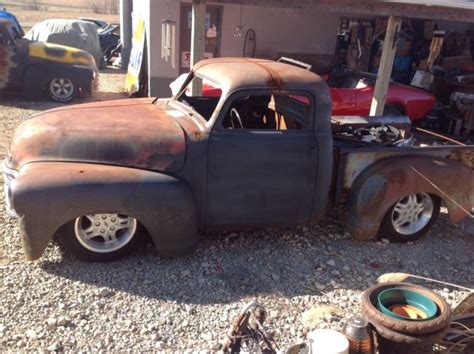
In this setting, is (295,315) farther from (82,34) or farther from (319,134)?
(82,34)

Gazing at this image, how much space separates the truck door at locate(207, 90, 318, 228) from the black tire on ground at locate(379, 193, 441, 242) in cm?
91

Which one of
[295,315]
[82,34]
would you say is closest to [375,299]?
[295,315]

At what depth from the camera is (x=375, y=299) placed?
332 centimetres

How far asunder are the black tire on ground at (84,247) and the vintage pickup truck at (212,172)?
0.03ft

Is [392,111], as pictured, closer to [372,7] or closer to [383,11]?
[383,11]

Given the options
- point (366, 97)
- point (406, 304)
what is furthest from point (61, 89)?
point (406, 304)

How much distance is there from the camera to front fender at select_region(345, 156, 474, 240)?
466 cm

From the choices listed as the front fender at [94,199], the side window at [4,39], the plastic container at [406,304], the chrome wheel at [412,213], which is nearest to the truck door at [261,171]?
the front fender at [94,199]

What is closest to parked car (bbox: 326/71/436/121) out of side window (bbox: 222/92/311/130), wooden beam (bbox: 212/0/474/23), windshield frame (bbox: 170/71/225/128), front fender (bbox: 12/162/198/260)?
wooden beam (bbox: 212/0/474/23)

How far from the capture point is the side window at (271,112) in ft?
14.7

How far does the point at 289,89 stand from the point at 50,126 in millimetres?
2192

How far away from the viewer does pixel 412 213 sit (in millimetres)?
4980

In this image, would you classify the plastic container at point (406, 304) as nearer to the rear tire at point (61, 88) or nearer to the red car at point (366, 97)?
the red car at point (366, 97)

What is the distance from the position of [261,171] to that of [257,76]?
0.88 meters
